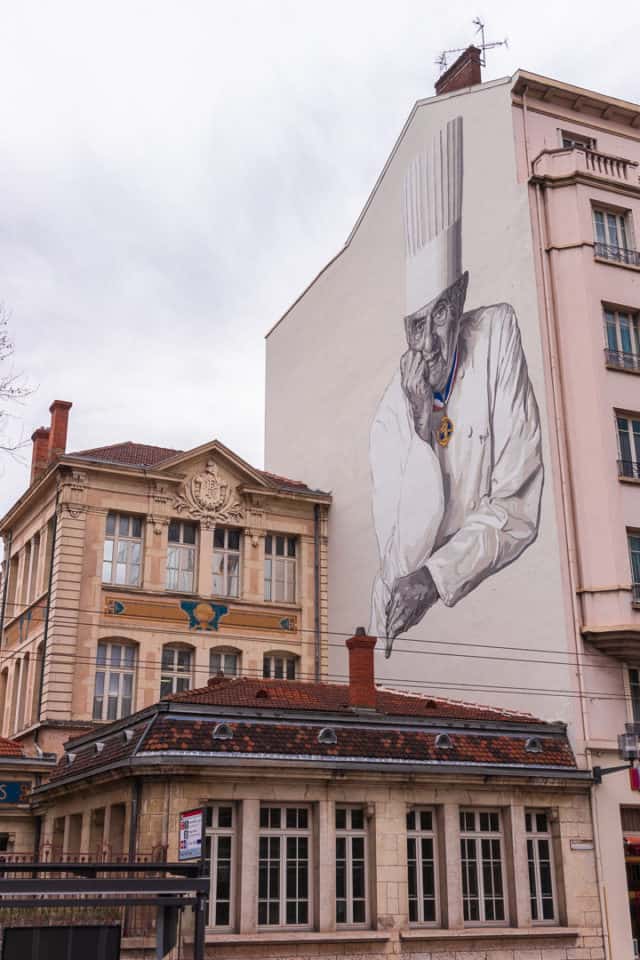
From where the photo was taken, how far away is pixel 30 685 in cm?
3431

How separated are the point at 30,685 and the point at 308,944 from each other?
1579cm

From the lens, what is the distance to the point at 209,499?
37.0 m

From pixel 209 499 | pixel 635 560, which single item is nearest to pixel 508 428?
pixel 635 560

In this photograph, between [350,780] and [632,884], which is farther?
[632,884]

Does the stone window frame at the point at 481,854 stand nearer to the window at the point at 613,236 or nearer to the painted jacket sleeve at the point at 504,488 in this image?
the painted jacket sleeve at the point at 504,488

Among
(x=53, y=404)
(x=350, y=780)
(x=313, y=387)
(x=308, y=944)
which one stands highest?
(x=313, y=387)

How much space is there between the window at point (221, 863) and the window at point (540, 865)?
717 centimetres

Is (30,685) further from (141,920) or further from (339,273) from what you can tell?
(339,273)

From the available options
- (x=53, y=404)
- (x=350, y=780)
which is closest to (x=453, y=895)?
(x=350, y=780)

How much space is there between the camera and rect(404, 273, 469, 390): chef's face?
114 ft

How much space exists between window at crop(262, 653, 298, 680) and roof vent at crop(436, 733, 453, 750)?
12.1 metres

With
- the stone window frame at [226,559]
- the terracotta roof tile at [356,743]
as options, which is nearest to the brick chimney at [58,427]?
the stone window frame at [226,559]

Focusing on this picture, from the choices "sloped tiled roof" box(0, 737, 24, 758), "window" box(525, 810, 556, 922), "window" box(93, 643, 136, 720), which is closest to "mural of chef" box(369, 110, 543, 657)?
"window" box(525, 810, 556, 922)

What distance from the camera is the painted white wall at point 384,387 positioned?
94.9ft
